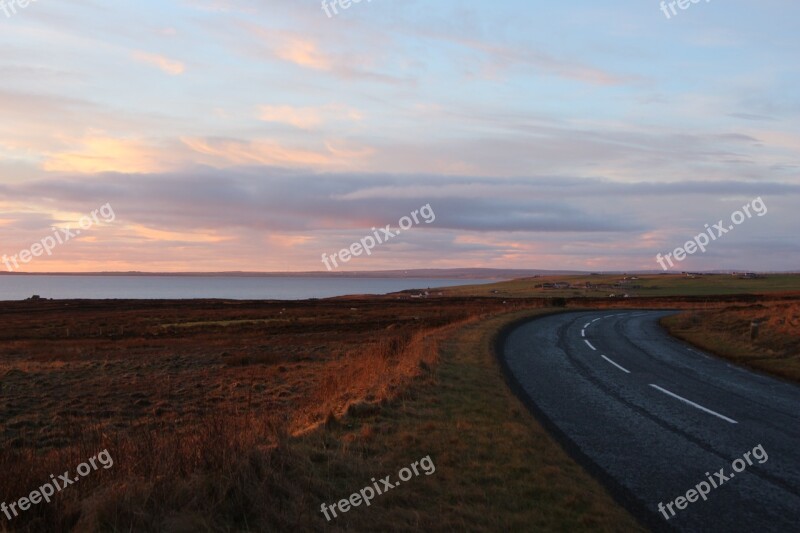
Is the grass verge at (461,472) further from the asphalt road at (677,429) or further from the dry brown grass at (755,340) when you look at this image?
the dry brown grass at (755,340)

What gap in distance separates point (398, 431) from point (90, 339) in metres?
39.2

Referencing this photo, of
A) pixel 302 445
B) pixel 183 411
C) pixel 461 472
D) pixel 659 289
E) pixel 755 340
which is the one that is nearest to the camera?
pixel 461 472

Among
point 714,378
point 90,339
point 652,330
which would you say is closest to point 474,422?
point 714,378

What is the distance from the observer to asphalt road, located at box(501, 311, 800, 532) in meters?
6.84

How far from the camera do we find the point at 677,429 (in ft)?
33.7

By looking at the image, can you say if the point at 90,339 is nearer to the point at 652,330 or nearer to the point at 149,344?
the point at 149,344

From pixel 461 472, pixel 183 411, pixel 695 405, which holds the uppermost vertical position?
pixel 461 472

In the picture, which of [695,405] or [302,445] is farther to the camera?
[695,405]

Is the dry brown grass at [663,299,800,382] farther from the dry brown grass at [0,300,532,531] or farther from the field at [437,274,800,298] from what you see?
the field at [437,274,800,298]

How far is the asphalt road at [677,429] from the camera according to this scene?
269 inches

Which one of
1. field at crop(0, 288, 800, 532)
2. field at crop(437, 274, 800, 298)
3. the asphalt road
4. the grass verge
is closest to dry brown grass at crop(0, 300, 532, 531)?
field at crop(0, 288, 800, 532)

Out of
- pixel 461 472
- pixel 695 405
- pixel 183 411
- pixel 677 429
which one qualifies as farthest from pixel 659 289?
pixel 461 472

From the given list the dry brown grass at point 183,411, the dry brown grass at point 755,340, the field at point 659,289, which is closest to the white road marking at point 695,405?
the dry brown grass at point 755,340

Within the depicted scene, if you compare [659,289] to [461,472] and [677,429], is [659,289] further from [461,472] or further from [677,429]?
[461,472]
